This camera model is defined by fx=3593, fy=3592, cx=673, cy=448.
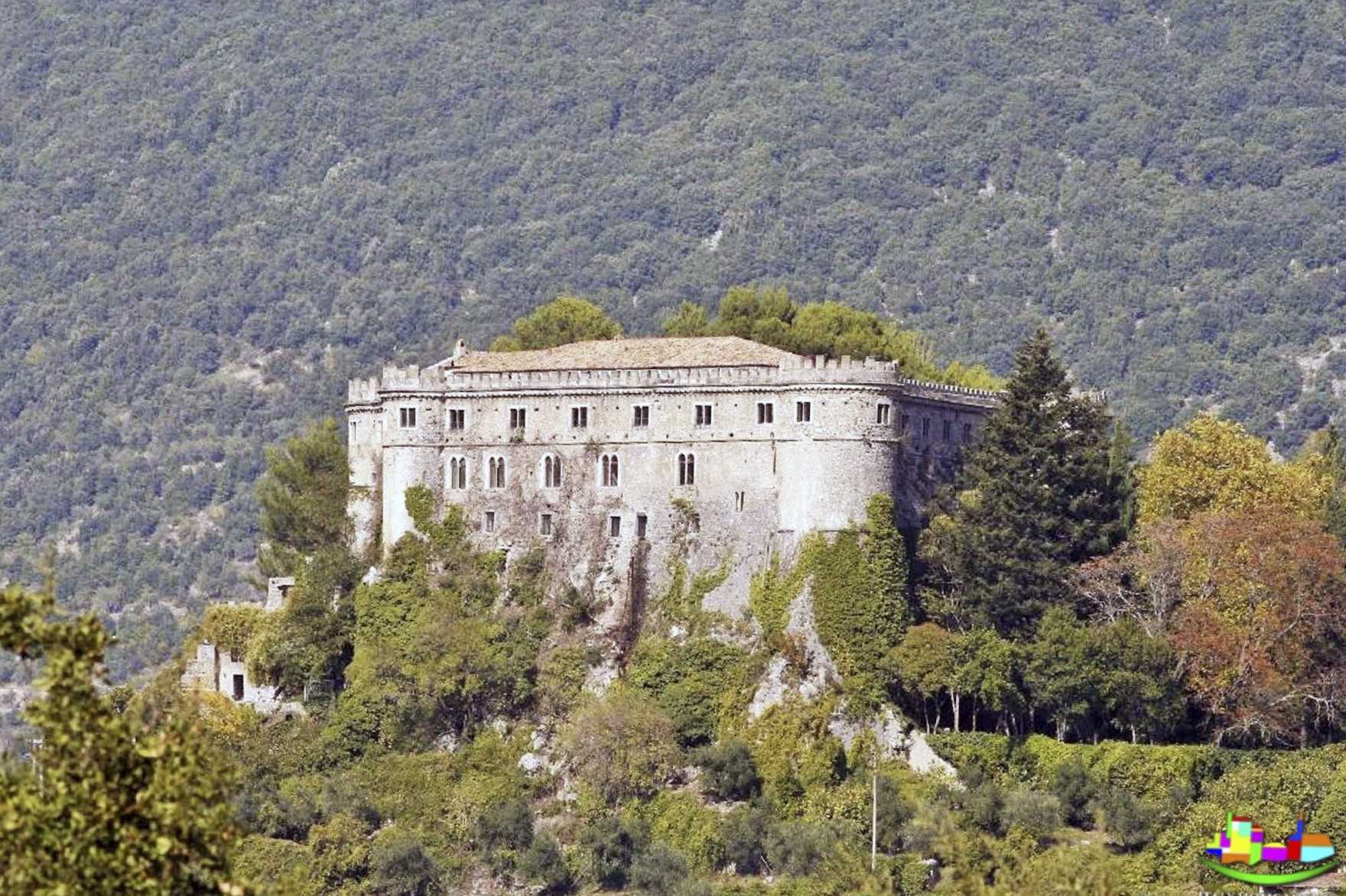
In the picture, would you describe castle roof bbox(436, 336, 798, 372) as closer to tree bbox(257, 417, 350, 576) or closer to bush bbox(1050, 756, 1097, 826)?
tree bbox(257, 417, 350, 576)

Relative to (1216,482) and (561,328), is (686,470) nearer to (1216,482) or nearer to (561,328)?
(1216,482)

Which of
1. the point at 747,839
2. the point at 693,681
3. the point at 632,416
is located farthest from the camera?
the point at 632,416

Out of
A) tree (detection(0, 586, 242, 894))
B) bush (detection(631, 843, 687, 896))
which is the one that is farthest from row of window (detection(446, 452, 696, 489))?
tree (detection(0, 586, 242, 894))

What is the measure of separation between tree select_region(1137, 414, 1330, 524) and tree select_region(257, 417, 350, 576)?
2609 centimetres

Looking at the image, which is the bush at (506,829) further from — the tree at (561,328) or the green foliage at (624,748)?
the tree at (561,328)

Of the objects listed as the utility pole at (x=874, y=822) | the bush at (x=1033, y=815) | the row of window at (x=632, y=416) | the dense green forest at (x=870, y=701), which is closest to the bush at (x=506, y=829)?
the dense green forest at (x=870, y=701)

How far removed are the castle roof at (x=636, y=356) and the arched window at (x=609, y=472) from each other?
278cm

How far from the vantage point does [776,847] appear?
100312mm

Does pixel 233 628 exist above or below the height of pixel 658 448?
below

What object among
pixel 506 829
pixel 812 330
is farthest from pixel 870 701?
pixel 812 330

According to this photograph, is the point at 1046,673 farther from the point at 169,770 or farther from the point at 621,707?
the point at 169,770

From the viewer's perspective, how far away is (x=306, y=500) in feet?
392

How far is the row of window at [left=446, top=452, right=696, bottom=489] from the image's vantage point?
108 m

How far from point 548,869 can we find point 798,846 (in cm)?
809
